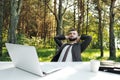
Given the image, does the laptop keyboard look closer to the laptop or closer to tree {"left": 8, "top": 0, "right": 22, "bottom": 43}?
the laptop

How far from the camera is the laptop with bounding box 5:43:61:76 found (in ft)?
7.27

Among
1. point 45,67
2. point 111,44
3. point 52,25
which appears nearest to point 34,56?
point 45,67

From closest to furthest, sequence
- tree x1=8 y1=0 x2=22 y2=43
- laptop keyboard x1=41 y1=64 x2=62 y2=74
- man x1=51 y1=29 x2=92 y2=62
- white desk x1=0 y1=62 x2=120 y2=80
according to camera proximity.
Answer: white desk x1=0 y1=62 x2=120 y2=80 < laptop keyboard x1=41 y1=64 x2=62 y2=74 < man x1=51 y1=29 x2=92 y2=62 < tree x1=8 y1=0 x2=22 y2=43

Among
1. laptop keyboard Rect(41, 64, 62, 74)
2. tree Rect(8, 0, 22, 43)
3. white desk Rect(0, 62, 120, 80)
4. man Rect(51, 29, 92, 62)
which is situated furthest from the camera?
tree Rect(8, 0, 22, 43)

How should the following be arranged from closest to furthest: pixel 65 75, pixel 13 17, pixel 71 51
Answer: pixel 65 75 < pixel 71 51 < pixel 13 17

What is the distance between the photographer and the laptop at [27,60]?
222 cm

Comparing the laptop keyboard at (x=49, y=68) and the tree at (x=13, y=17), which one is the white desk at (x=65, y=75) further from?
the tree at (x=13, y=17)

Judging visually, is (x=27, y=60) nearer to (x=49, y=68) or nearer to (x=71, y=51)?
A: (x=49, y=68)

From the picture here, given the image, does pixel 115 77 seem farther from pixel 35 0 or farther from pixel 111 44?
pixel 35 0

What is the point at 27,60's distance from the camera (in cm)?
237

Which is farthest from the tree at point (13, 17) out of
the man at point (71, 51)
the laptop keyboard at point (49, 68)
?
the laptop keyboard at point (49, 68)

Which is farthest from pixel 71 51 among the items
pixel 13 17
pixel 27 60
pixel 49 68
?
pixel 13 17

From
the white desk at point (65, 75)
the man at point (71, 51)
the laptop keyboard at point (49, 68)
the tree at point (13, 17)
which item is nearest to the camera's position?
the white desk at point (65, 75)

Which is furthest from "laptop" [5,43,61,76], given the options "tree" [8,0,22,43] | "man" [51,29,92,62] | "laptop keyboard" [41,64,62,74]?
"tree" [8,0,22,43]
